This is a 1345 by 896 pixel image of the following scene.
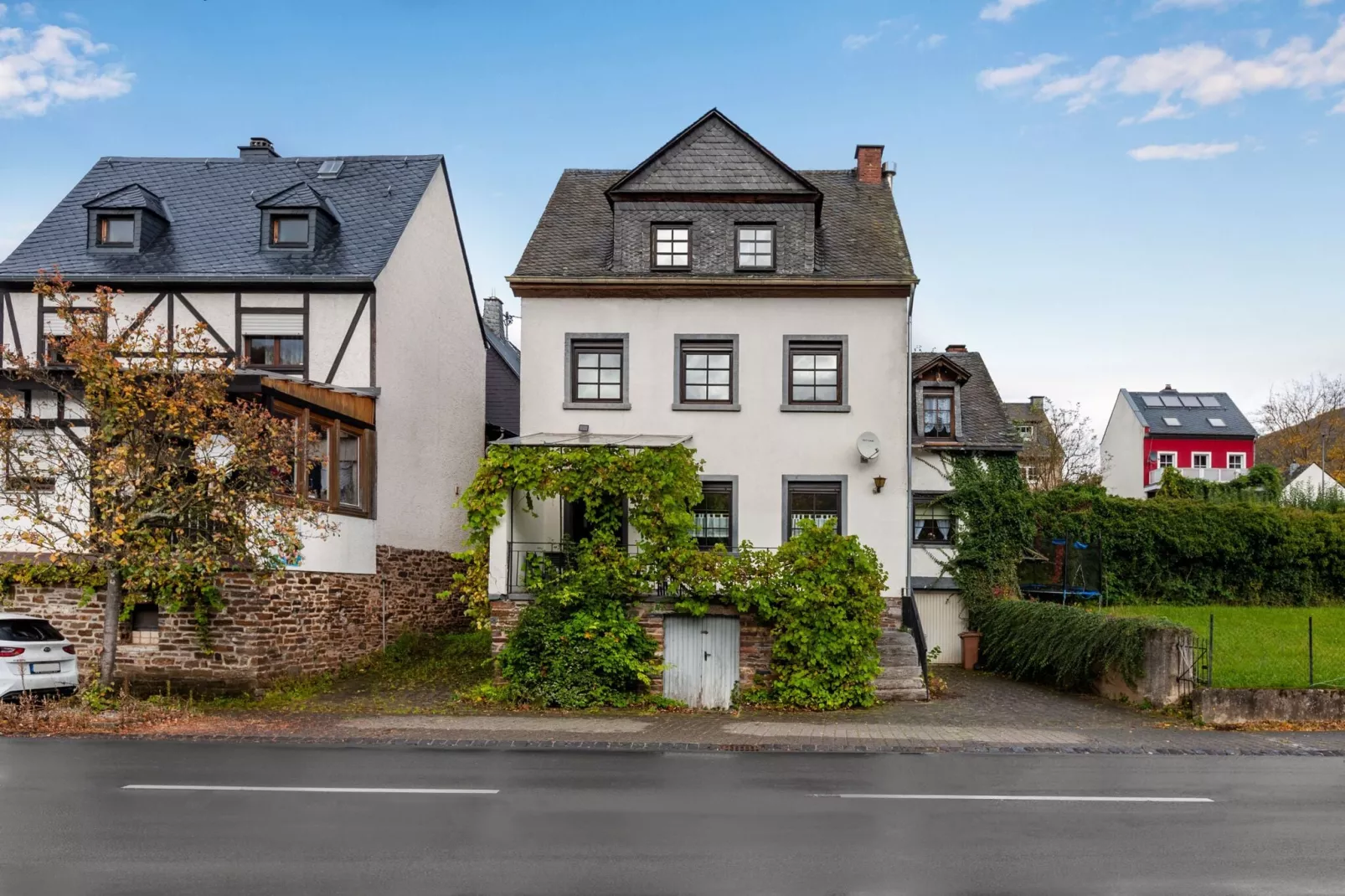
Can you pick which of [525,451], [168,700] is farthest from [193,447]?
[525,451]

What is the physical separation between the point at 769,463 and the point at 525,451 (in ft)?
17.5

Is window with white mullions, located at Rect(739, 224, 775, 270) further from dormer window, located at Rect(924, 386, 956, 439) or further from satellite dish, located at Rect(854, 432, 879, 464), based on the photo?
dormer window, located at Rect(924, 386, 956, 439)

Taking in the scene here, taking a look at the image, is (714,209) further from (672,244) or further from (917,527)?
(917,527)

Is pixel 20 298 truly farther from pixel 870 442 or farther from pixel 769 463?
pixel 870 442

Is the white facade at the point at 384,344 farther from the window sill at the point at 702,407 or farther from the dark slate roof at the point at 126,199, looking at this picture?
the window sill at the point at 702,407

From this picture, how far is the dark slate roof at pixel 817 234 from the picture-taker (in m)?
22.5

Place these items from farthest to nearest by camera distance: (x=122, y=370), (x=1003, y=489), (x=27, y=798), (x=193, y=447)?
(x=1003, y=489) → (x=193, y=447) → (x=122, y=370) → (x=27, y=798)

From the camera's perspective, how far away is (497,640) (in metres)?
19.9

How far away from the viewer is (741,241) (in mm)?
22781

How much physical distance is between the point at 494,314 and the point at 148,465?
25087 millimetres

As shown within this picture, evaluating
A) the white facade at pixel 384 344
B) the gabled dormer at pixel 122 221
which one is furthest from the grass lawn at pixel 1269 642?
the gabled dormer at pixel 122 221

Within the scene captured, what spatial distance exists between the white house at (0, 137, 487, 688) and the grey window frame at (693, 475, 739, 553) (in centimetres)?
697

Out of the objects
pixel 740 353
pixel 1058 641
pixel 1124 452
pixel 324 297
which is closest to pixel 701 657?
pixel 740 353

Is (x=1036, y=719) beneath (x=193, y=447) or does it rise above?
beneath
